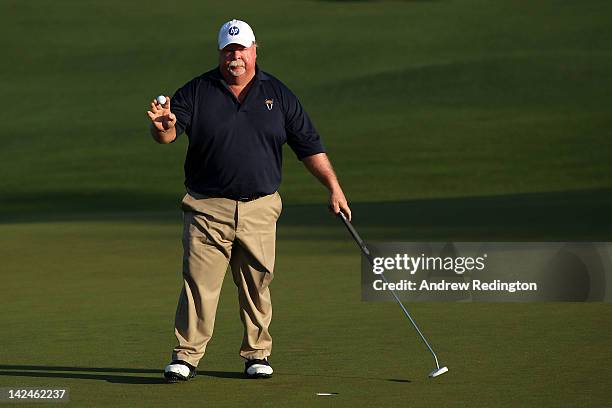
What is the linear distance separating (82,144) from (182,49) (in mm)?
17863

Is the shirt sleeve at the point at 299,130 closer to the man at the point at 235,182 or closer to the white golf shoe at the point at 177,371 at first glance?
the man at the point at 235,182

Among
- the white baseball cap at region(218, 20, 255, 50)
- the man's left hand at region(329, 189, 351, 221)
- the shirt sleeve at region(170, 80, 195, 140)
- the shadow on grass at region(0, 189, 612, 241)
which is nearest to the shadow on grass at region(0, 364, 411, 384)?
the man's left hand at region(329, 189, 351, 221)

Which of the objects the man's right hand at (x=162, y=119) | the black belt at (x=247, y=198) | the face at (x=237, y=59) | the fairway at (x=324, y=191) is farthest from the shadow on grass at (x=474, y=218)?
the man's right hand at (x=162, y=119)

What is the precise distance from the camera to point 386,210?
956 inches

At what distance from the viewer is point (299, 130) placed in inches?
383

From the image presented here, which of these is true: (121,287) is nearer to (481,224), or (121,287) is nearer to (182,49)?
(481,224)

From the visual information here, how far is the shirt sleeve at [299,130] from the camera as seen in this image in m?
9.65

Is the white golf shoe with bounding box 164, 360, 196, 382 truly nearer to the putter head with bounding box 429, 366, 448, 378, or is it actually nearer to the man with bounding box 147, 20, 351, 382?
the man with bounding box 147, 20, 351, 382

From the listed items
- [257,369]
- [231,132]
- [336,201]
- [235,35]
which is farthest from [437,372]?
[235,35]

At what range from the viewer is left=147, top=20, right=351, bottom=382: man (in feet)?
31.0

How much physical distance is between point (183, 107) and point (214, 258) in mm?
922

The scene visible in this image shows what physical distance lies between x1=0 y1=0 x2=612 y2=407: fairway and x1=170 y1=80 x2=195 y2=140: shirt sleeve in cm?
148

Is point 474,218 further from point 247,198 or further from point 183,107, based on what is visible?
point 183,107

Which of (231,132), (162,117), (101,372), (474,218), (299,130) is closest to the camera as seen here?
(162,117)
